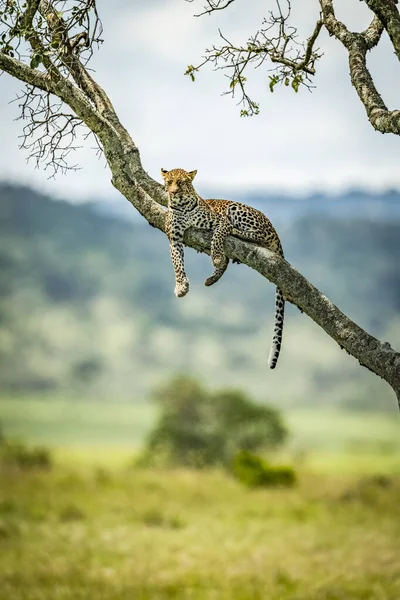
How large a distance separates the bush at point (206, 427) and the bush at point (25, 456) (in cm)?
377

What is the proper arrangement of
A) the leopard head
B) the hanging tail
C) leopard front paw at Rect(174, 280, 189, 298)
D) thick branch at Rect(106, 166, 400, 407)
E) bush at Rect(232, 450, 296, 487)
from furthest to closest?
1. bush at Rect(232, 450, 296, 487)
2. the leopard head
3. the hanging tail
4. leopard front paw at Rect(174, 280, 189, 298)
5. thick branch at Rect(106, 166, 400, 407)

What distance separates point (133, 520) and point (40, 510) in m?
2.17

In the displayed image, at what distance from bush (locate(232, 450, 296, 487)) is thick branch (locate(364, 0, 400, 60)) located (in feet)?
64.8

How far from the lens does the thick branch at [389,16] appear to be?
6695mm

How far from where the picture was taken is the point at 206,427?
105 ft

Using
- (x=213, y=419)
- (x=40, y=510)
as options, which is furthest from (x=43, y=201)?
(x=40, y=510)

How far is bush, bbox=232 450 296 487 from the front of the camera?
83.6ft

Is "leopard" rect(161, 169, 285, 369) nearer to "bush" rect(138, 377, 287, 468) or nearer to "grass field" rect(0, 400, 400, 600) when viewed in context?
"grass field" rect(0, 400, 400, 600)

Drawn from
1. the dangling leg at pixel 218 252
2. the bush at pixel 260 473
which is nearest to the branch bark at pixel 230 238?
the dangling leg at pixel 218 252

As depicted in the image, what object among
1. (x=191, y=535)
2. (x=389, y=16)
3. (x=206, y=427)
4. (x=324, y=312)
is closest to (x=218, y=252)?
(x=324, y=312)

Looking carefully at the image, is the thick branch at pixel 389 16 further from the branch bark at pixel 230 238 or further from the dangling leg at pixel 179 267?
the dangling leg at pixel 179 267

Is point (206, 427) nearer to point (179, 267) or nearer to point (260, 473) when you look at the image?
point (260, 473)

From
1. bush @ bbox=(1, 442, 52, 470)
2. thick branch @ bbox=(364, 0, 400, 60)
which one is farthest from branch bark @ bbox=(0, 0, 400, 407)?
bush @ bbox=(1, 442, 52, 470)

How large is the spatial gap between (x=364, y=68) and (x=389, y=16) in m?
0.51
